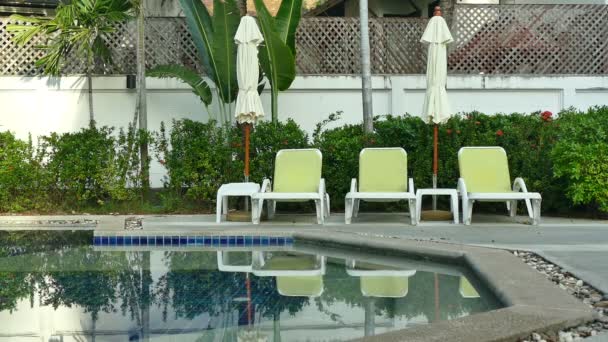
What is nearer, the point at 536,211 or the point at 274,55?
the point at 536,211

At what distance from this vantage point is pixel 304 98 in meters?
14.2

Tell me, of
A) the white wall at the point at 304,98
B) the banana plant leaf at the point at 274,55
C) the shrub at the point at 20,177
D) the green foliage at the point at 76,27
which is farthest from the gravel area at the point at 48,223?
the banana plant leaf at the point at 274,55

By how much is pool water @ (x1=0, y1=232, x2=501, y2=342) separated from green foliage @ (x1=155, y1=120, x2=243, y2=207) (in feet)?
8.45

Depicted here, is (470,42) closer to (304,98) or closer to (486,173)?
(304,98)

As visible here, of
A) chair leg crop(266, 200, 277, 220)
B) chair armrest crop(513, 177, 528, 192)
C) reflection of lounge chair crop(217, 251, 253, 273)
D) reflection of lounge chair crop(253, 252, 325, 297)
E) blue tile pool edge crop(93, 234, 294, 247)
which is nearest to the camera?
Answer: reflection of lounge chair crop(253, 252, 325, 297)

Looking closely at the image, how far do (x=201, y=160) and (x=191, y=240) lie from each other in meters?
2.56

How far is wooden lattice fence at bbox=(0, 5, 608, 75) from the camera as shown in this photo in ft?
46.5

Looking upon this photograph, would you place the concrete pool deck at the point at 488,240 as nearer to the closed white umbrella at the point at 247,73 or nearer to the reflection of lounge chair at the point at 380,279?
the reflection of lounge chair at the point at 380,279

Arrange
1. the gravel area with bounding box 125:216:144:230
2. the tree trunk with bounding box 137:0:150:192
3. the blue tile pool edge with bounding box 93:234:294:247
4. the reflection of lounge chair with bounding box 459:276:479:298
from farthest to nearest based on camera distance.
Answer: the tree trunk with bounding box 137:0:150:192 → the gravel area with bounding box 125:216:144:230 → the blue tile pool edge with bounding box 93:234:294:247 → the reflection of lounge chair with bounding box 459:276:479:298

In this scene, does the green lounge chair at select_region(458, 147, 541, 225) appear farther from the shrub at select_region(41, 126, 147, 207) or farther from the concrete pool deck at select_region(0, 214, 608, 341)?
the shrub at select_region(41, 126, 147, 207)

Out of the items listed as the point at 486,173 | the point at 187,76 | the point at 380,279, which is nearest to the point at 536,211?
the point at 486,173

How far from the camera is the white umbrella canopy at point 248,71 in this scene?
1019 cm

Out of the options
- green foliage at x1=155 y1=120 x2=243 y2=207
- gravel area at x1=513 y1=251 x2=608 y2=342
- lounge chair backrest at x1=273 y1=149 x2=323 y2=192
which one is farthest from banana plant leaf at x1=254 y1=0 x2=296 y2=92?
gravel area at x1=513 y1=251 x2=608 y2=342

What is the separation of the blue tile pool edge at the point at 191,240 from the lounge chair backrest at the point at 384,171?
6.66ft
